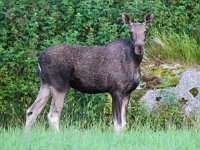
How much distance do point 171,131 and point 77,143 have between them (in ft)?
8.81

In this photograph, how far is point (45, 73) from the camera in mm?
14531

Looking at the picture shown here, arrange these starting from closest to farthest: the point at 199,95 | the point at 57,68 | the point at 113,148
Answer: the point at 113,148 → the point at 57,68 → the point at 199,95

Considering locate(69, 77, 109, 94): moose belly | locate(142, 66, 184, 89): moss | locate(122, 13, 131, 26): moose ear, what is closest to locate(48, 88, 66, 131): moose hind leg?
locate(69, 77, 109, 94): moose belly

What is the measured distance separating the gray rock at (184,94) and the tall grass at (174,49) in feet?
2.45

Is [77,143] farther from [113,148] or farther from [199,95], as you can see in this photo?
[199,95]

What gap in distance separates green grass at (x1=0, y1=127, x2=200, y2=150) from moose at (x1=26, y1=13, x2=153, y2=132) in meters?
2.01

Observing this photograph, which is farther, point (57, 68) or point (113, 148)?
point (57, 68)

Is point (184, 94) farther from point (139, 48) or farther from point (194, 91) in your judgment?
point (139, 48)

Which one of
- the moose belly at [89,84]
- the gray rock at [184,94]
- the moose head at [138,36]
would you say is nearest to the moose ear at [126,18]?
the moose head at [138,36]

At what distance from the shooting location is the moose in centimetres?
1419

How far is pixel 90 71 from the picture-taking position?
1466cm

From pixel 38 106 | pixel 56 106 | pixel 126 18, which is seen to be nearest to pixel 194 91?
pixel 126 18

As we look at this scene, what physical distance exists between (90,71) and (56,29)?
149 inches

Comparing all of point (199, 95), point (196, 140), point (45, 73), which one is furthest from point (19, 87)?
point (196, 140)
